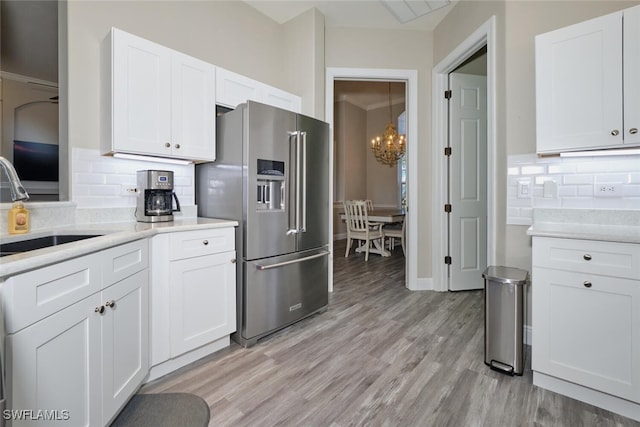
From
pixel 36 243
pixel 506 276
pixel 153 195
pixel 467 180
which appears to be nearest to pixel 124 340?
pixel 36 243

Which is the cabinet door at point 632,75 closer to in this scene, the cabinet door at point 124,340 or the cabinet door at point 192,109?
the cabinet door at point 192,109

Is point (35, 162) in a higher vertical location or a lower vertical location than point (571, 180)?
higher

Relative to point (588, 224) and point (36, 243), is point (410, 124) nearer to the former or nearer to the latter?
point (588, 224)

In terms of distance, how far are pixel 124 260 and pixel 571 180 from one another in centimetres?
280

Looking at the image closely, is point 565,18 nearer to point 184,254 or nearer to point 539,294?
point 539,294

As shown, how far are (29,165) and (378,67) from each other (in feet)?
13.9

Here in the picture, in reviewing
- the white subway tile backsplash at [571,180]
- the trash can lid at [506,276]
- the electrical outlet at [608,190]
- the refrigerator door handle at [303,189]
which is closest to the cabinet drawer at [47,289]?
the refrigerator door handle at [303,189]

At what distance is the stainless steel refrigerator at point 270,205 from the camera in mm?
2125

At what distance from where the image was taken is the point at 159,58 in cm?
200

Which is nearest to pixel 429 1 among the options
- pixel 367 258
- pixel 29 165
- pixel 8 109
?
pixel 367 258

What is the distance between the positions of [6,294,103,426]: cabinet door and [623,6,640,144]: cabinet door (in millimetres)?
2802

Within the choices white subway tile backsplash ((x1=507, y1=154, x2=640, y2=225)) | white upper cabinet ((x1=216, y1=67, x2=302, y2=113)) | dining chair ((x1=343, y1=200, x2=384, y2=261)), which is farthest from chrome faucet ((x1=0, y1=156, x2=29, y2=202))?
dining chair ((x1=343, y1=200, x2=384, y2=261))

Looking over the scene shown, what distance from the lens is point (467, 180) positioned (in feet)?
11.3

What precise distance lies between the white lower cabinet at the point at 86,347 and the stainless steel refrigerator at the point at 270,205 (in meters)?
0.69
